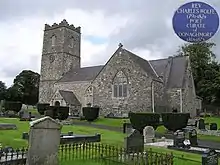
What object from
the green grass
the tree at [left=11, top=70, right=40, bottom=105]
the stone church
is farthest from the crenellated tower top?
the green grass

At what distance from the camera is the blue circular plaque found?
9633mm

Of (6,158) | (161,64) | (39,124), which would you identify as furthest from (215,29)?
(161,64)

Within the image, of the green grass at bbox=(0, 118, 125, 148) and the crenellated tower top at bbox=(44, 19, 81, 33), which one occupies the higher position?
the crenellated tower top at bbox=(44, 19, 81, 33)

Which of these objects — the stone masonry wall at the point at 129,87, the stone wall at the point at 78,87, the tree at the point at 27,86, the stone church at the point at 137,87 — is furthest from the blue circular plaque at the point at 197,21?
the tree at the point at 27,86

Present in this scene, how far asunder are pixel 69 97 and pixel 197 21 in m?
40.6

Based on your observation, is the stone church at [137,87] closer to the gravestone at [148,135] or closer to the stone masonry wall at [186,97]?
the stone masonry wall at [186,97]

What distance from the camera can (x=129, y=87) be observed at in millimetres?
39156

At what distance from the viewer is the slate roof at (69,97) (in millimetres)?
47194

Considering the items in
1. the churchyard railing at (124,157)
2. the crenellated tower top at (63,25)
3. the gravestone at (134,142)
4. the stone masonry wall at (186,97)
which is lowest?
the churchyard railing at (124,157)

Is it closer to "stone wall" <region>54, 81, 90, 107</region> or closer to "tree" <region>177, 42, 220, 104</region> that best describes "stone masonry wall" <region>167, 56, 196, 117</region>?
"tree" <region>177, 42, 220, 104</region>

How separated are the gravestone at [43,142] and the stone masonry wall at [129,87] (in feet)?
92.9

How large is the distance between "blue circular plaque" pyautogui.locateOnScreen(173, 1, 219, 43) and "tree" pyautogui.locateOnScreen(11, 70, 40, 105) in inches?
→ 2762

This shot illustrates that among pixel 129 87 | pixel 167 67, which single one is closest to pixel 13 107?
pixel 129 87

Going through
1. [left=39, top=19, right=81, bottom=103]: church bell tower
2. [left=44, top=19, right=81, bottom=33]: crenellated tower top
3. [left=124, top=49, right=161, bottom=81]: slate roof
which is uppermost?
[left=44, top=19, right=81, bottom=33]: crenellated tower top
